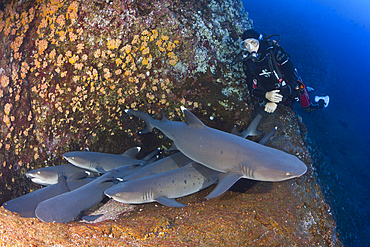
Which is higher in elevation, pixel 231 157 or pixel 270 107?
pixel 270 107

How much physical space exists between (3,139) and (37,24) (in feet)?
7.83

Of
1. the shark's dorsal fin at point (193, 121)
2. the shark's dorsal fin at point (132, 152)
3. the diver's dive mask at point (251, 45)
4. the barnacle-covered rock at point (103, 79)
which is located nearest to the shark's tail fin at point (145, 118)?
the barnacle-covered rock at point (103, 79)

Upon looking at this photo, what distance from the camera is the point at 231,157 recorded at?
254 centimetres

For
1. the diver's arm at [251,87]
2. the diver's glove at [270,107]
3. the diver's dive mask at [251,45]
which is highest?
the diver's dive mask at [251,45]

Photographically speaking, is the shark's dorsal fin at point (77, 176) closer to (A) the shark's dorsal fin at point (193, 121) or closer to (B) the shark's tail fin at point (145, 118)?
(B) the shark's tail fin at point (145, 118)

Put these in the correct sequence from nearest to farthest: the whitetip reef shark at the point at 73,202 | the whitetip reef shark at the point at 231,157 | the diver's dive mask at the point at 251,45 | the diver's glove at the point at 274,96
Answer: the whitetip reef shark at the point at 231,157
the whitetip reef shark at the point at 73,202
the diver's dive mask at the point at 251,45
the diver's glove at the point at 274,96

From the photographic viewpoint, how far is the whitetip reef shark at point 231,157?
94.0 inches

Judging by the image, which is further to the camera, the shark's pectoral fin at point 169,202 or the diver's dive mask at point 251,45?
the diver's dive mask at point 251,45

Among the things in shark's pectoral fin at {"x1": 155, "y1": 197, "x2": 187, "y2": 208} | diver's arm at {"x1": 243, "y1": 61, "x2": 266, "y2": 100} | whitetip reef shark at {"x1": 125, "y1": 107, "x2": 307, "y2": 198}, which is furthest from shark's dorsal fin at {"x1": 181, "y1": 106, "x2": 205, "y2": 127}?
diver's arm at {"x1": 243, "y1": 61, "x2": 266, "y2": 100}

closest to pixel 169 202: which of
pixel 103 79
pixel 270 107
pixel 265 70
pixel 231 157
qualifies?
pixel 231 157

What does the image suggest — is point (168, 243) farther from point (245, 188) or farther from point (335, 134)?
point (335, 134)

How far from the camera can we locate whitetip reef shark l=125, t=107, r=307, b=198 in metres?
2.39

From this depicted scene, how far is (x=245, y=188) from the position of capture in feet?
9.52

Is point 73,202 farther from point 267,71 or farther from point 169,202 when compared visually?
point 267,71
